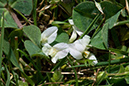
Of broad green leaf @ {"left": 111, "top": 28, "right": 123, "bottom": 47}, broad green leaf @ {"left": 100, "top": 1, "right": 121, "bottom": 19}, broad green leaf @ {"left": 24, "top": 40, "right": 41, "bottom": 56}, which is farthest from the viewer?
broad green leaf @ {"left": 111, "top": 28, "right": 123, "bottom": 47}

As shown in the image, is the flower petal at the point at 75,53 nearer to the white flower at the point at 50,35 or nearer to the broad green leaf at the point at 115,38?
the white flower at the point at 50,35

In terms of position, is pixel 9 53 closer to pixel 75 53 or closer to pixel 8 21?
pixel 8 21

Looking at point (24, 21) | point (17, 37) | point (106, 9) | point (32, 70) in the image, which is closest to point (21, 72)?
point (32, 70)

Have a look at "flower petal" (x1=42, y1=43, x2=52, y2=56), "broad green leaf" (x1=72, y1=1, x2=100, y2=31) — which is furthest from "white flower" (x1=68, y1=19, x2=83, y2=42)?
"flower petal" (x1=42, y1=43, x2=52, y2=56)

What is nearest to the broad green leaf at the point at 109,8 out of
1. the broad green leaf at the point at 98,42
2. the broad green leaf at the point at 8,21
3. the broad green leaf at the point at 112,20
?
the broad green leaf at the point at 112,20

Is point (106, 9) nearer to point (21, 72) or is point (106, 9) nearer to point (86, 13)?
point (86, 13)

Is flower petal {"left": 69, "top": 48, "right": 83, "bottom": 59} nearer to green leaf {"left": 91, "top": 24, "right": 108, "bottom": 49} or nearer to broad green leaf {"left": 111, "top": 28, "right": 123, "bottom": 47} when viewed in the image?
green leaf {"left": 91, "top": 24, "right": 108, "bottom": 49}

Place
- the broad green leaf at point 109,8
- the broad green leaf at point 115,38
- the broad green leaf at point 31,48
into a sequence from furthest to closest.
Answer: the broad green leaf at point 115,38
the broad green leaf at point 109,8
the broad green leaf at point 31,48
